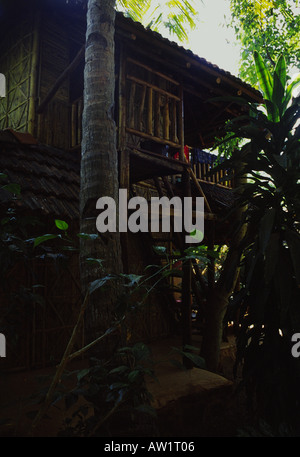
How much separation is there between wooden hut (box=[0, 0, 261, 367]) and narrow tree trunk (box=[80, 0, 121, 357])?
1.79m

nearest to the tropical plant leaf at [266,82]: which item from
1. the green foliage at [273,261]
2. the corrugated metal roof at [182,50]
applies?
the green foliage at [273,261]

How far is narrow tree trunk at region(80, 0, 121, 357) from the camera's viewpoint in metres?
2.12

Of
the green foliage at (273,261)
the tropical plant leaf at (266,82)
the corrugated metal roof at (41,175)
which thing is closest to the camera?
Result: the green foliage at (273,261)

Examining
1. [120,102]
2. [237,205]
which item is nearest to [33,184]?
[120,102]

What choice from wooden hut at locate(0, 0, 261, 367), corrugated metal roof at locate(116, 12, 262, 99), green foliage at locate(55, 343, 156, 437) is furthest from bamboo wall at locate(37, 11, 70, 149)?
green foliage at locate(55, 343, 156, 437)

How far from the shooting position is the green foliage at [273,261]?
2.34 m

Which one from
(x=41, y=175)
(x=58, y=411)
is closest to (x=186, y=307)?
(x=58, y=411)

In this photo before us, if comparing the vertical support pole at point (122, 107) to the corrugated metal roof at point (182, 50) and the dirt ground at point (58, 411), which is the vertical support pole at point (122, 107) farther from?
the dirt ground at point (58, 411)

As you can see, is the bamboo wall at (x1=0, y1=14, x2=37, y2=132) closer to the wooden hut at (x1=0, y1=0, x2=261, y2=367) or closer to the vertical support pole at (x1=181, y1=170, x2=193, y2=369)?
the wooden hut at (x1=0, y1=0, x2=261, y2=367)

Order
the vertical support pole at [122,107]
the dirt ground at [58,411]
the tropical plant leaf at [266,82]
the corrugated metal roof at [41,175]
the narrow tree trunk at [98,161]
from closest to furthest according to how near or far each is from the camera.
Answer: the narrow tree trunk at [98,161] → the tropical plant leaf at [266,82] → the dirt ground at [58,411] → the corrugated metal roof at [41,175] → the vertical support pole at [122,107]

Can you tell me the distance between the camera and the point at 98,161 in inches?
93.7

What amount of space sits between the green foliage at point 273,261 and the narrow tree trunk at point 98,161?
1.10 metres
